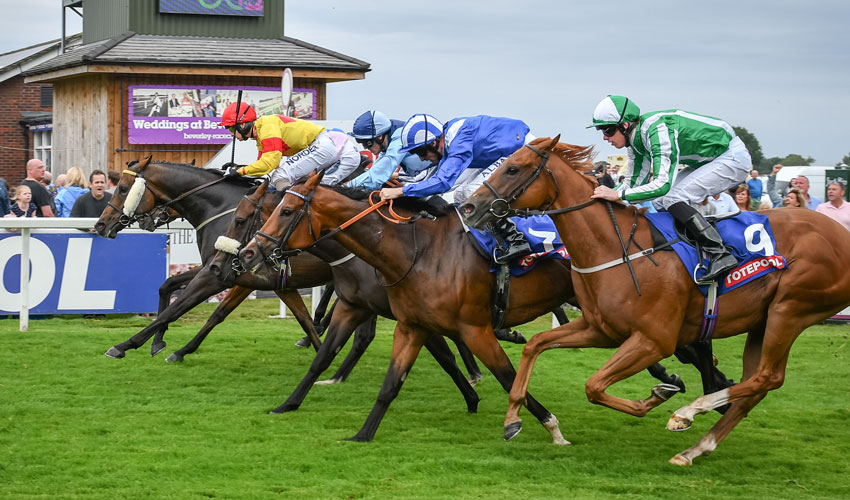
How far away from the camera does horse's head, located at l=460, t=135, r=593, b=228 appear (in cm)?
535

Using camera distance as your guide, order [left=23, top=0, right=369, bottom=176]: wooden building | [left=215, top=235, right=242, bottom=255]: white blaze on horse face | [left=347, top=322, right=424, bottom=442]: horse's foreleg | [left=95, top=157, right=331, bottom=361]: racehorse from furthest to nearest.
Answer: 1. [left=23, top=0, right=369, bottom=176]: wooden building
2. [left=95, top=157, right=331, bottom=361]: racehorse
3. [left=215, top=235, right=242, bottom=255]: white blaze on horse face
4. [left=347, top=322, right=424, bottom=442]: horse's foreleg

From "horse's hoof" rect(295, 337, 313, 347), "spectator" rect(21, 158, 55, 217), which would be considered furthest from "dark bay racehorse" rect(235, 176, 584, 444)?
"spectator" rect(21, 158, 55, 217)

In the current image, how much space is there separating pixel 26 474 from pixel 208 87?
14534 millimetres

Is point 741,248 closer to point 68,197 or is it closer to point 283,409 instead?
point 283,409

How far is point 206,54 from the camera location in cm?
1864

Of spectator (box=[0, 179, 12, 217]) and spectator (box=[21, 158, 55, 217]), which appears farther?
spectator (box=[0, 179, 12, 217])

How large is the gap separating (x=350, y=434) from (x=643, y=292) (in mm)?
1960

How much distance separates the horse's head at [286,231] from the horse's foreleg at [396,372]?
2.52ft

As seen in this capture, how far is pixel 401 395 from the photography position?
755 centimetres

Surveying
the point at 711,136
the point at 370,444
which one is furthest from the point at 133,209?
the point at 711,136

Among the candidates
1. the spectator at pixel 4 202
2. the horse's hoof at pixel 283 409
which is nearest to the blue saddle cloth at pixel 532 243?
the horse's hoof at pixel 283 409

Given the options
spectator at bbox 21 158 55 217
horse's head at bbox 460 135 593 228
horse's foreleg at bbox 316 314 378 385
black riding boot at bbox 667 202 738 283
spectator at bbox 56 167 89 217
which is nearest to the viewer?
horse's head at bbox 460 135 593 228

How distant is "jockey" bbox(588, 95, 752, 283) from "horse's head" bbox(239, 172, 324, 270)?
1542 millimetres

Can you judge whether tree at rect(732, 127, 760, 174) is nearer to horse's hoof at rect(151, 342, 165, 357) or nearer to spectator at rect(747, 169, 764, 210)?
spectator at rect(747, 169, 764, 210)
